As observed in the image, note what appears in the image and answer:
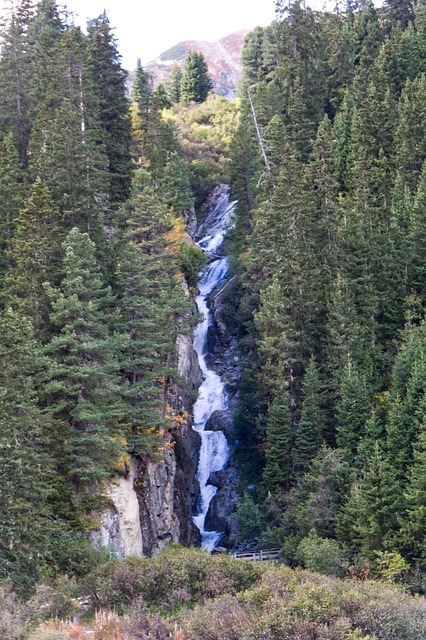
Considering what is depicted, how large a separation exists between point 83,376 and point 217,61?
13687cm

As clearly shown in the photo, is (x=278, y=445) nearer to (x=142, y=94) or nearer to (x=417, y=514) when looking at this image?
(x=417, y=514)

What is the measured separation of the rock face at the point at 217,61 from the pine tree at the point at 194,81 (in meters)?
41.8

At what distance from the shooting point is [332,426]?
146ft

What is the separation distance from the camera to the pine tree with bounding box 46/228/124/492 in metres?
33.4

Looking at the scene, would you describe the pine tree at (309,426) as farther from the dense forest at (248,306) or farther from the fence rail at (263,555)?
the fence rail at (263,555)

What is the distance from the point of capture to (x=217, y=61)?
158375mm

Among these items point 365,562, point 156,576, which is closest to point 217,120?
point 365,562

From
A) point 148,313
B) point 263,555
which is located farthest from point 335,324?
point 263,555

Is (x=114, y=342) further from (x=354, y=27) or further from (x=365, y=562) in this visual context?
(x=354, y=27)

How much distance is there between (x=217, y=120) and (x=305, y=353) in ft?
169

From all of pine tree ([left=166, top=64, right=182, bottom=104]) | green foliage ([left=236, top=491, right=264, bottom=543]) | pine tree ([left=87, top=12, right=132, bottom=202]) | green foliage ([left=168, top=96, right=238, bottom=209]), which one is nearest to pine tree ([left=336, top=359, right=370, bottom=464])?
green foliage ([left=236, top=491, right=264, bottom=543])

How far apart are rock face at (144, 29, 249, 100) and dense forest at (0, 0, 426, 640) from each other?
79.7 metres

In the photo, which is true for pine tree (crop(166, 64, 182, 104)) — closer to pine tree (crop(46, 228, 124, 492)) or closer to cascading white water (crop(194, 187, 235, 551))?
cascading white water (crop(194, 187, 235, 551))

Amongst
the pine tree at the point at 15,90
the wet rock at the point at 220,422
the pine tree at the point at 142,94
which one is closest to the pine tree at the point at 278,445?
the wet rock at the point at 220,422
